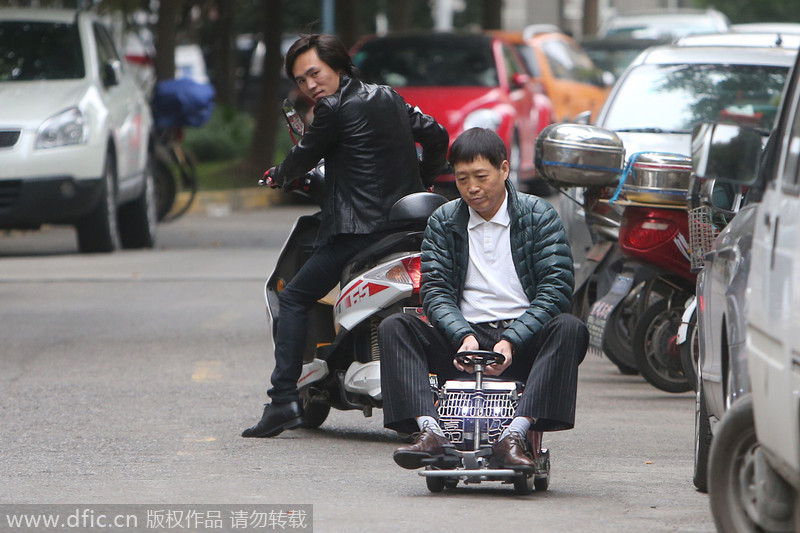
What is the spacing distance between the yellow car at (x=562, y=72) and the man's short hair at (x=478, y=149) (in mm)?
14613

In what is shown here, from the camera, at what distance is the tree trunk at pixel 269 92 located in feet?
73.5

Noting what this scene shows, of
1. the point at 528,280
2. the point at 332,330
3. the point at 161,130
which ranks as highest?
the point at 528,280

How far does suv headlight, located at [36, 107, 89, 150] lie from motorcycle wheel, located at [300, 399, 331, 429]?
6.72 m

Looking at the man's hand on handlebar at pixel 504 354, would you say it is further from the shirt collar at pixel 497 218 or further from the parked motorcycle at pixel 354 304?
the parked motorcycle at pixel 354 304

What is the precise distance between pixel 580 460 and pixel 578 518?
4.10 ft

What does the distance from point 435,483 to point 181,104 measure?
12.2m

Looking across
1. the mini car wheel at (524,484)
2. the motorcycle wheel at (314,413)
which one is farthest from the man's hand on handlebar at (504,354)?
the motorcycle wheel at (314,413)

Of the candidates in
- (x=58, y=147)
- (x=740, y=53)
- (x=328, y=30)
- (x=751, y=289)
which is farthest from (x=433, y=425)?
(x=328, y=30)

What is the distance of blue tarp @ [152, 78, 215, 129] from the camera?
56.6ft

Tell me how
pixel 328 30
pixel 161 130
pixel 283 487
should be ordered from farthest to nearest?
pixel 328 30 → pixel 161 130 → pixel 283 487

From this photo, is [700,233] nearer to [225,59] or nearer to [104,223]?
[104,223]

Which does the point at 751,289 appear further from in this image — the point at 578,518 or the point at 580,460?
the point at 580,460

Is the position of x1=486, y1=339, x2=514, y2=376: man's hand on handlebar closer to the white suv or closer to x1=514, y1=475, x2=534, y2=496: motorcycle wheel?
x1=514, y1=475, x2=534, y2=496: motorcycle wheel

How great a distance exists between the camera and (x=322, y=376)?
691cm
